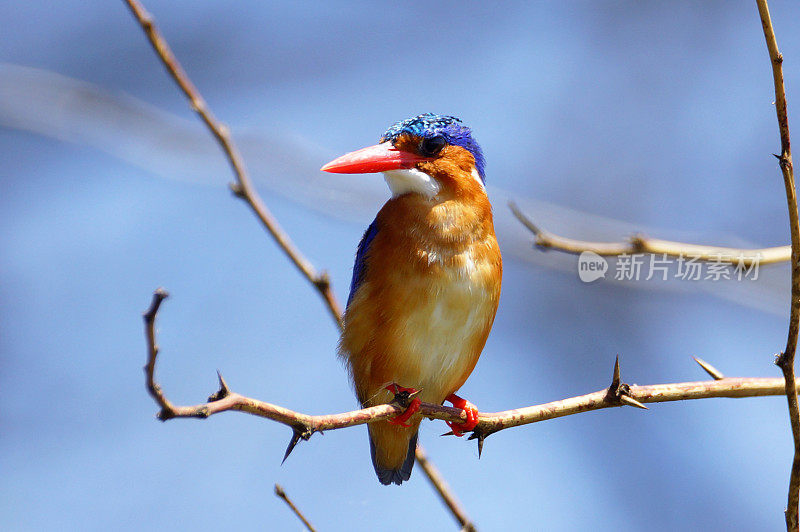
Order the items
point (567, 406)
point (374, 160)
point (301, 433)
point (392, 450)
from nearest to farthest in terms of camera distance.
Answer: point (301, 433) < point (567, 406) < point (374, 160) < point (392, 450)

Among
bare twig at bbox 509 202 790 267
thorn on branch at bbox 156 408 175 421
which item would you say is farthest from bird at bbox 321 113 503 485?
thorn on branch at bbox 156 408 175 421

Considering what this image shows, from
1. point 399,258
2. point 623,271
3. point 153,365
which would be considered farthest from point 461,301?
point 623,271

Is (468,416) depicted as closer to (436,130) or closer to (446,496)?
(446,496)

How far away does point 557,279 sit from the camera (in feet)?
25.3

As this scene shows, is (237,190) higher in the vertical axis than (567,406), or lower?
higher

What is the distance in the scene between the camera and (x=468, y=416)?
3.01 m

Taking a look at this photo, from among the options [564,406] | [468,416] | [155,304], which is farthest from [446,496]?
[155,304]

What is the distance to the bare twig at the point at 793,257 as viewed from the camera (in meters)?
1.80

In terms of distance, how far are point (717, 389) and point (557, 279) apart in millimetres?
5376

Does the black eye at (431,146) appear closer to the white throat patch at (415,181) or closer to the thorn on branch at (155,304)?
the white throat patch at (415,181)

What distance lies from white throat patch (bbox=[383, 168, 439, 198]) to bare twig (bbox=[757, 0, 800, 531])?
5.65ft

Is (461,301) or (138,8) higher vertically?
(138,8)

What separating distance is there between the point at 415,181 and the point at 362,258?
1.35 feet

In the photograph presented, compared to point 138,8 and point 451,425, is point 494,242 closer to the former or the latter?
point 451,425
